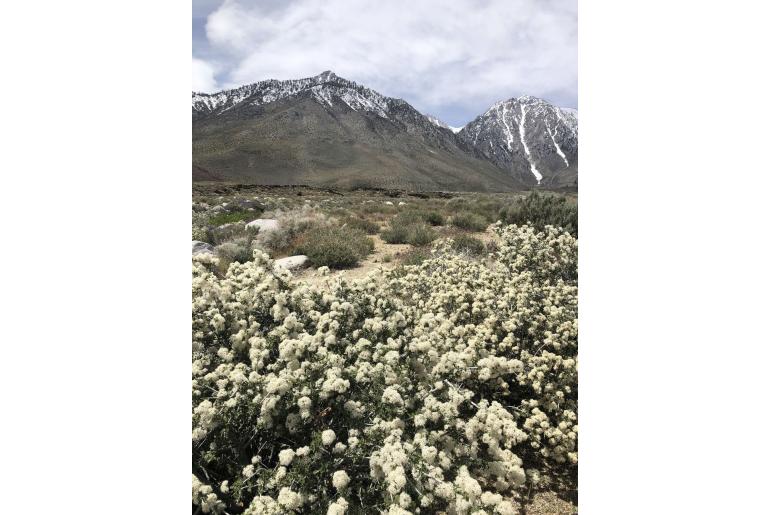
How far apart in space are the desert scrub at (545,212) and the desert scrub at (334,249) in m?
2.81

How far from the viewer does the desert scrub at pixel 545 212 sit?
22.8 ft

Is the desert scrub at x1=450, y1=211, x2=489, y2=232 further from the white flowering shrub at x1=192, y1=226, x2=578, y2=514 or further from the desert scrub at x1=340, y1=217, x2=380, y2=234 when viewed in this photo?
the white flowering shrub at x1=192, y1=226, x2=578, y2=514

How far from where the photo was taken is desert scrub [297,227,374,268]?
6914 millimetres

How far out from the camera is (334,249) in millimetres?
7059

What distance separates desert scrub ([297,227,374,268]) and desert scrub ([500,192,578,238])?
9.20 feet

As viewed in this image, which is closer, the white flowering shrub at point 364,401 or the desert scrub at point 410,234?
the white flowering shrub at point 364,401

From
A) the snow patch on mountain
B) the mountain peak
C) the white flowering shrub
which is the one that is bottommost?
the white flowering shrub

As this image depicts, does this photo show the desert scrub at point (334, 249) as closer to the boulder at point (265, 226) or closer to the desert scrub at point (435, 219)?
the boulder at point (265, 226)

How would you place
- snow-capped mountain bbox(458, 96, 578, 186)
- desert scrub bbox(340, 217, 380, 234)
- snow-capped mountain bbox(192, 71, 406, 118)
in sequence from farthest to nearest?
desert scrub bbox(340, 217, 380, 234)
snow-capped mountain bbox(192, 71, 406, 118)
snow-capped mountain bbox(458, 96, 578, 186)

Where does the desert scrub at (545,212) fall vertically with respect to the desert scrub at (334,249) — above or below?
above

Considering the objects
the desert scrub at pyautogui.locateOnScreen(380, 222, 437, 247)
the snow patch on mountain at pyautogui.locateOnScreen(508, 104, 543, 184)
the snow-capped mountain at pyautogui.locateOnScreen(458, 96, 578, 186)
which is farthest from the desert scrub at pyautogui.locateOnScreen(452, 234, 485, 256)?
the snow-capped mountain at pyautogui.locateOnScreen(458, 96, 578, 186)

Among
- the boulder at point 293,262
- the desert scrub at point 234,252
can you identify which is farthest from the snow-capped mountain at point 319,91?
the boulder at point 293,262
